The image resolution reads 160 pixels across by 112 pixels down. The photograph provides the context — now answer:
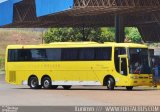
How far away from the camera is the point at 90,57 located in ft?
113

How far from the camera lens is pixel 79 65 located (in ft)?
115

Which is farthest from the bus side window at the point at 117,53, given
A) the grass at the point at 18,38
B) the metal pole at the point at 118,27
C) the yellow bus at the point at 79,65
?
the grass at the point at 18,38

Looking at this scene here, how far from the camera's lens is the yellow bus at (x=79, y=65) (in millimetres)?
33406

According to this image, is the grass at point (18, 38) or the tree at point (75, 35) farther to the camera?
the grass at point (18, 38)

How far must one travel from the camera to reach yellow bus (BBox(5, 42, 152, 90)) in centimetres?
3341

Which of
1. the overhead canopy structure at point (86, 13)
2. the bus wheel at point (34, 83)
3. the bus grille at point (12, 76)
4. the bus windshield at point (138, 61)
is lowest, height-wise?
the bus wheel at point (34, 83)

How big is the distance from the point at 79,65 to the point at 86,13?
13777mm

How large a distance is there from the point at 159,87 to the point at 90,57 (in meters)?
5.38

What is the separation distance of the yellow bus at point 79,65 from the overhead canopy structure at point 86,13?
23.8 feet

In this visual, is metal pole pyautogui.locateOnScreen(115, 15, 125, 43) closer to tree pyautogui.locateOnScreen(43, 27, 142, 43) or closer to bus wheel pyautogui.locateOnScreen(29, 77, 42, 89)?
bus wheel pyautogui.locateOnScreen(29, 77, 42, 89)

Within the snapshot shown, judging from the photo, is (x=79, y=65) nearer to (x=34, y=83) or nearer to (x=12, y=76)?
(x=34, y=83)

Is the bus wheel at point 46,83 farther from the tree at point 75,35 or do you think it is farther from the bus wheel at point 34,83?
the tree at point 75,35

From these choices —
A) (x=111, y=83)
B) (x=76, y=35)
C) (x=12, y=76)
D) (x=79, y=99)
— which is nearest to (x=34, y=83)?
(x=12, y=76)

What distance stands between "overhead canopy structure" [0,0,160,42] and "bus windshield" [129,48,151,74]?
9.98 metres
